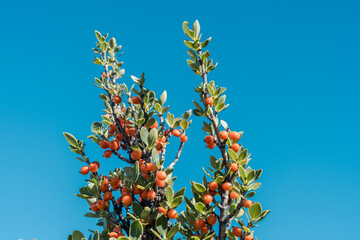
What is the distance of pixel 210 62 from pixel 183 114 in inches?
47.8

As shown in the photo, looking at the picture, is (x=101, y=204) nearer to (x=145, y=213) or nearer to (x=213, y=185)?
(x=145, y=213)

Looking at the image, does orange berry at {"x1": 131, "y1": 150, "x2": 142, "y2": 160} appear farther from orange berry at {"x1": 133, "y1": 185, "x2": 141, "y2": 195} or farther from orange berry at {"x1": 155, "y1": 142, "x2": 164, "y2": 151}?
orange berry at {"x1": 133, "y1": 185, "x2": 141, "y2": 195}

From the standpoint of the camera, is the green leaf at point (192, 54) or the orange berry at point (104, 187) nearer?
the orange berry at point (104, 187)

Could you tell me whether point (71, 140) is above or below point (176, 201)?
above

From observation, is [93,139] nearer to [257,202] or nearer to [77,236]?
[77,236]

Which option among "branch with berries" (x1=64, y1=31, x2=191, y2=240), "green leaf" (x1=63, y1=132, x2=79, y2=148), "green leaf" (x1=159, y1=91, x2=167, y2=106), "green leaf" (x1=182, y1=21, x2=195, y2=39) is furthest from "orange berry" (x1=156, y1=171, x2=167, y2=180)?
"green leaf" (x1=182, y1=21, x2=195, y2=39)

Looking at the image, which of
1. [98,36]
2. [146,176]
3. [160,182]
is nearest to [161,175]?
[160,182]

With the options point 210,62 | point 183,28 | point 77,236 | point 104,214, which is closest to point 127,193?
point 104,214

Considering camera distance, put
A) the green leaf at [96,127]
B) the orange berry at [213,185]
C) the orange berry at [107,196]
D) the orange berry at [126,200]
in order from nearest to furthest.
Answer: the orange berry at [213,185], the orange berry at [126,200], the orange berry at [107,196], the green leaf at [96,127]

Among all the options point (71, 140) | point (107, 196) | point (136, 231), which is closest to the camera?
point (136, 231)

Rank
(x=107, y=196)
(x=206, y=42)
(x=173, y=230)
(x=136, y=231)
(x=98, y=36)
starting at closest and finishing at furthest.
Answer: (x=136, y=231)
(x=173, y=230)
(x=107, y=196)
(x=206, y=42)
(x=98, y=36)

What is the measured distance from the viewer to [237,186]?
405cm

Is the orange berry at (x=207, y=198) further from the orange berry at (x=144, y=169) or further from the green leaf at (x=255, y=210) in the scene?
the orange berry at (x=144, y=169)

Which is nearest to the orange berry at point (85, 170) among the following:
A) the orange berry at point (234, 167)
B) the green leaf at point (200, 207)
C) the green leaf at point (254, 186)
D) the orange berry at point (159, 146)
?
the orange berry at point (159, 146)
